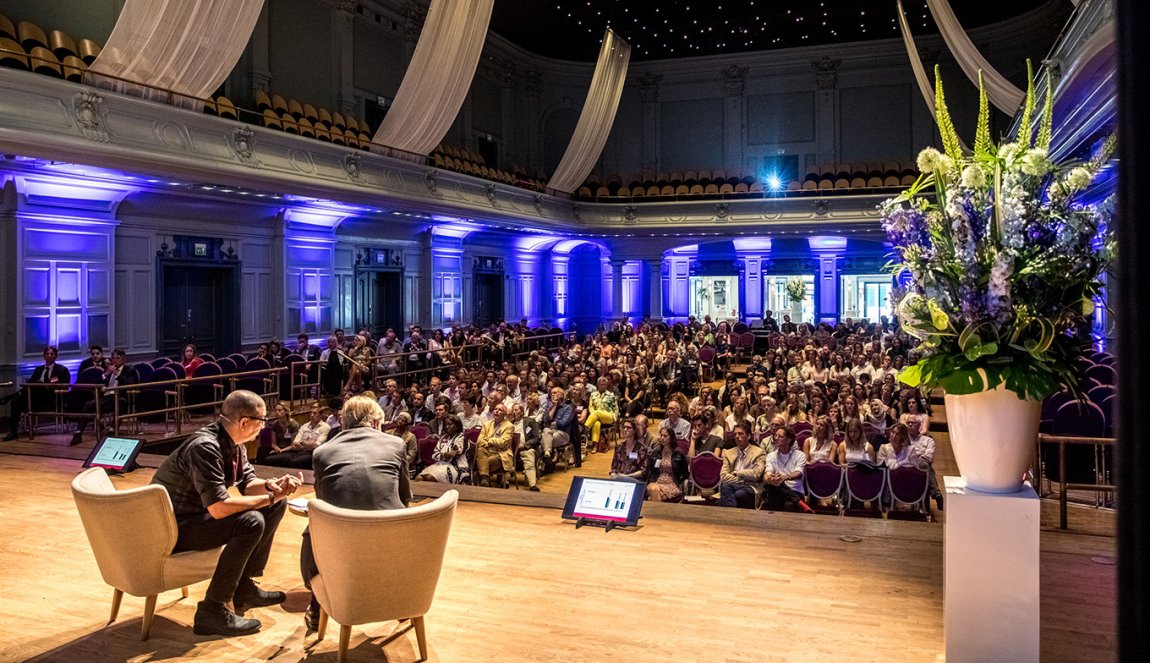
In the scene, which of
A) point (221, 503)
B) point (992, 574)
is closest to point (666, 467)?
point (221, 503)

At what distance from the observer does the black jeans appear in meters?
3.94

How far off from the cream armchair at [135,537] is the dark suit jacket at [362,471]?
2.44 feet

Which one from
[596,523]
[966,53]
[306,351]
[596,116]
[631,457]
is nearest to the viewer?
[596,523]

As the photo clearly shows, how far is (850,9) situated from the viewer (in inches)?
826

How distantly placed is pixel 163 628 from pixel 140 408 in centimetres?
668

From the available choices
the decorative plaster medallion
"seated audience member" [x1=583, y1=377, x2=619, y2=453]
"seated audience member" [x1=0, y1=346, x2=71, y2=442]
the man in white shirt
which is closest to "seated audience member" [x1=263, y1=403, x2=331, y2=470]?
"seated audience member" [x1=0, y1=346, x2=71, y2=442]

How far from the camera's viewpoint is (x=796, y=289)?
928 inches

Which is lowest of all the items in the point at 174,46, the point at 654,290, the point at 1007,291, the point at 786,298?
the point at 1007,291

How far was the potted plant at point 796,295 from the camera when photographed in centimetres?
2352

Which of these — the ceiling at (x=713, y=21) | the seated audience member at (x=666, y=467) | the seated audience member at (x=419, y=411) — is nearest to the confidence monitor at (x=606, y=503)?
the seated audience member at (x=666, y=467)

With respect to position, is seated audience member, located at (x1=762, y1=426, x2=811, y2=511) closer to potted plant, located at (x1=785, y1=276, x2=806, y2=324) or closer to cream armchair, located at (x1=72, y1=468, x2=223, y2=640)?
cream armchair, located at (x1=72, y1=468, x2=223, y2=640)

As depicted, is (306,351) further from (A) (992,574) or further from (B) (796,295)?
(B) (796,295)

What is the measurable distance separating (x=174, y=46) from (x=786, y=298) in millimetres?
17935

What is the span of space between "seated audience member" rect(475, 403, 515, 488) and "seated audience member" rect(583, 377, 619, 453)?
215 centimetres
